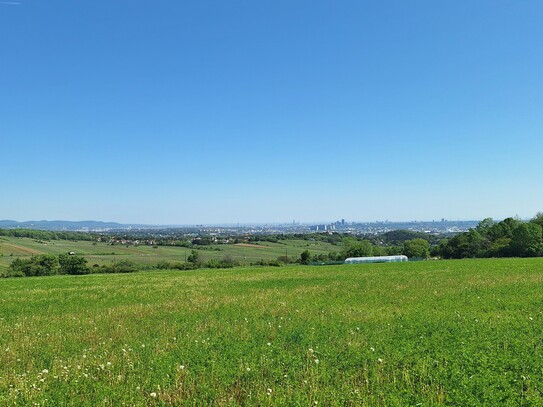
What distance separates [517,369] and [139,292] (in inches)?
986

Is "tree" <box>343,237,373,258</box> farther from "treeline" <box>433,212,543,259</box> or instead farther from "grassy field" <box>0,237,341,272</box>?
"treeline" <box>433,212,543,259</box>

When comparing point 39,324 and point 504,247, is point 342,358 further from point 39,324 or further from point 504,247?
point 504,247

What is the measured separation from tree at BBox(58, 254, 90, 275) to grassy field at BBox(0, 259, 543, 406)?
181 feet

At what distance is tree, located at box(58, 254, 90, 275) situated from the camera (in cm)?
6981

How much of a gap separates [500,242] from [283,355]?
317 ft

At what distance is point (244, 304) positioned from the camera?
68.0ft

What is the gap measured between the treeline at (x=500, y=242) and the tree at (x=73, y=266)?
81.3 m

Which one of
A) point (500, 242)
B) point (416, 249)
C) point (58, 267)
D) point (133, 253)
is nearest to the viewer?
point (58, 267)

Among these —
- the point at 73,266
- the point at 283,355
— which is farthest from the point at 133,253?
the point at 283,355

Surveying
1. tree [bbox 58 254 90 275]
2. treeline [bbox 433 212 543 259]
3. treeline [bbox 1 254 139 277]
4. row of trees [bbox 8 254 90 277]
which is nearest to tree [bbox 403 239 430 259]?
treeline [bbox 433 212 543 259]

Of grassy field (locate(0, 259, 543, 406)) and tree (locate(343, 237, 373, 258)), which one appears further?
tree (locate(343, 237, 373, 258))

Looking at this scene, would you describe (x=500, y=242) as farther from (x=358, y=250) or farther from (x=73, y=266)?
(x=73, y=266)

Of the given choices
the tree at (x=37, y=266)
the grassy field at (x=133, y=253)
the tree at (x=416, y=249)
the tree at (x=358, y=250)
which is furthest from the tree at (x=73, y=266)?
the tree at (x=416, y=249)

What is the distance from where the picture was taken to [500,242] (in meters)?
91.2
